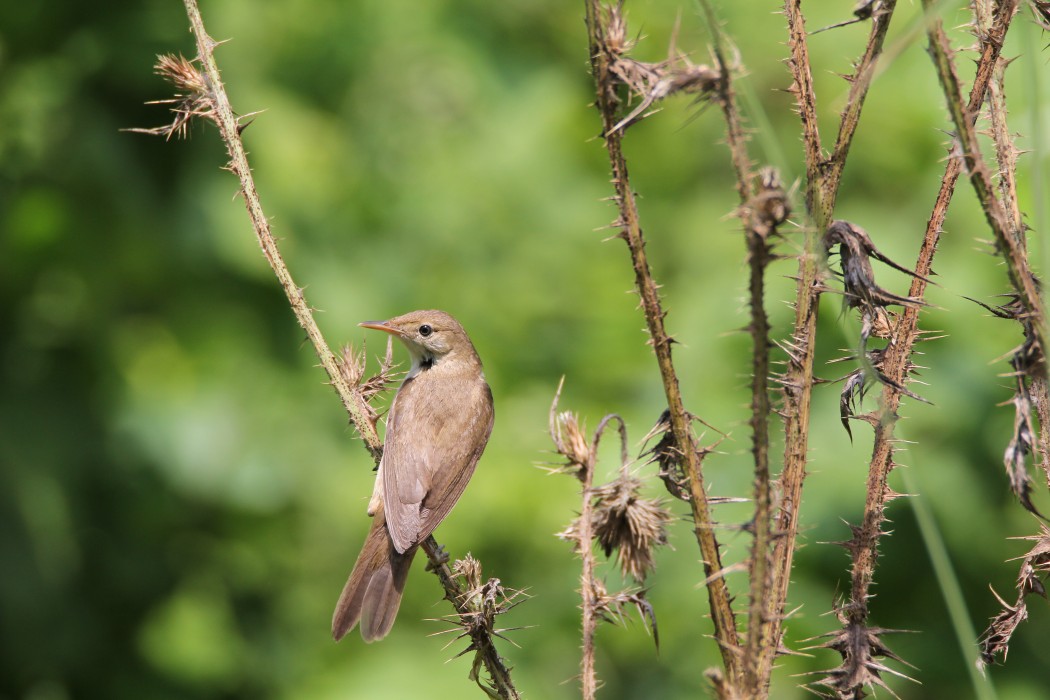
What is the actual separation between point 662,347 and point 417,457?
2454mm

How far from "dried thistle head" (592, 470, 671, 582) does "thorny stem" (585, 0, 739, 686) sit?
17 centimetres

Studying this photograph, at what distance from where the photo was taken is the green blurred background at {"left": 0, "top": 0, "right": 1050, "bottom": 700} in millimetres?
4758

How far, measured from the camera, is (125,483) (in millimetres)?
5242

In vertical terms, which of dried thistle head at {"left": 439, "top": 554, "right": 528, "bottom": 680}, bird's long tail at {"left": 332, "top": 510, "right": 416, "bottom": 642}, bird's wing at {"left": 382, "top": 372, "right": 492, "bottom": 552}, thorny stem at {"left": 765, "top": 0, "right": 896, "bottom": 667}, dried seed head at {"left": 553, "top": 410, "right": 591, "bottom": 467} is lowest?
bird's long tail at {"left": 332, "top": 510, "right": 416, "bottom": 642}

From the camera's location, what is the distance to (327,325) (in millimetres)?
5148

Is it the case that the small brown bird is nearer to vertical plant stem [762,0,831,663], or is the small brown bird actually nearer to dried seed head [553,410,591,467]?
dried seed head [553,410,591,467]

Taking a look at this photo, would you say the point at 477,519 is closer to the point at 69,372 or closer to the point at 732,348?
the point at 732,348

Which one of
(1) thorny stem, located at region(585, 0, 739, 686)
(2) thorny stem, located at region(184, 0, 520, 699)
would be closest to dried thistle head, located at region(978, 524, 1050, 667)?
(1) thorny stem, located at region(585, 0, 739, 686)

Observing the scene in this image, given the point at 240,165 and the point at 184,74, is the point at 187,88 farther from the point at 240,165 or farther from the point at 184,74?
the point at 240,165

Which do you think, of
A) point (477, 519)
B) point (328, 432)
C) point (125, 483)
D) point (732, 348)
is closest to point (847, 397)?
point (732, 348)

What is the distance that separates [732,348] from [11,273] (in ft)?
11.2

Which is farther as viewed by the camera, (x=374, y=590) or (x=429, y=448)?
(x=429, y=448)

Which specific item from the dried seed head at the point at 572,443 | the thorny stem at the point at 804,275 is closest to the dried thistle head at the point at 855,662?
the thorny stem at the point at 804,275

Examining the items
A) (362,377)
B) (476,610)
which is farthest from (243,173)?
(476,610)
